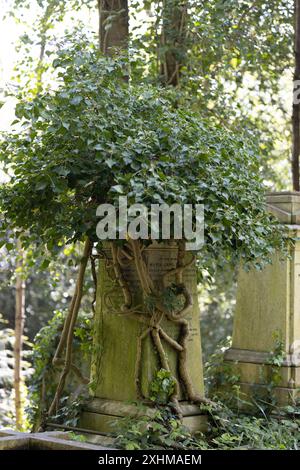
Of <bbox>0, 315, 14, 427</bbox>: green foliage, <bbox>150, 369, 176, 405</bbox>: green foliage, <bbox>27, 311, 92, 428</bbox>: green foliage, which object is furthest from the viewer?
<bbox>0, 315, 14, 427</bbox>: green foliage

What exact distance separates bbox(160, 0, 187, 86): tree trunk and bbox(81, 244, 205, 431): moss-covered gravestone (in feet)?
12.0

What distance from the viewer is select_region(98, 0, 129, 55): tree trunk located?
9.42 m

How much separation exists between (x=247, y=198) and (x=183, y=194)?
82cm

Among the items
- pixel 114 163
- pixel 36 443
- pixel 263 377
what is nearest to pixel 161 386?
pixel 263 377

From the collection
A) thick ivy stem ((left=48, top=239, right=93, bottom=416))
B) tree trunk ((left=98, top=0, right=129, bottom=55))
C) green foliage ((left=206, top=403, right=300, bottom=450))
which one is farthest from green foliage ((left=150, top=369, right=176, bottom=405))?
tree trunk ((left=98, top=0, right=129, bottom=55))

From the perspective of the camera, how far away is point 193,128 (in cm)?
692

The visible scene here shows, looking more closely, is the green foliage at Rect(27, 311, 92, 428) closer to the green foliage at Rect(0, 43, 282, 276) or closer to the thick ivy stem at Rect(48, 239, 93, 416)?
the thick ivy stem at Rect(48, 239, 93, 416)

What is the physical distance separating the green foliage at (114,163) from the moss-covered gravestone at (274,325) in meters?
1.09

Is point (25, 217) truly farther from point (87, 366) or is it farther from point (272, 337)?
point (272, 337)

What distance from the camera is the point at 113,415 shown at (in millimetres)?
7105

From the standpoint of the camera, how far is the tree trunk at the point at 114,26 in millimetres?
9422

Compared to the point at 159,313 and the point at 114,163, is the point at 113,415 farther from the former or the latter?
the point at 114,163

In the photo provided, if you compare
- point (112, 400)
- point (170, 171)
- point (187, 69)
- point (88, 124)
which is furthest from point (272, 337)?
point (187, 69)

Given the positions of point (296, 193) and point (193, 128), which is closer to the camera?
point (193, 128)
